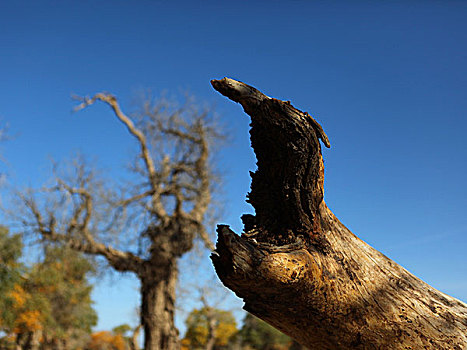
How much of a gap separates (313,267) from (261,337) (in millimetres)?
28123

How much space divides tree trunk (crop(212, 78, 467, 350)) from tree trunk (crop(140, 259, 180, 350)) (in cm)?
1070

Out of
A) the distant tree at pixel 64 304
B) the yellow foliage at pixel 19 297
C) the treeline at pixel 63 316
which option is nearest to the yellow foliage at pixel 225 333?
the treeline at pixel 63 316

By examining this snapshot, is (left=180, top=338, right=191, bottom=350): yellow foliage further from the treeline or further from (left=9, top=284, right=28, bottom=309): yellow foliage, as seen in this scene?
(left=9, top=284, right=28, bottom=309): yellow foliage

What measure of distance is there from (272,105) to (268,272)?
704mm

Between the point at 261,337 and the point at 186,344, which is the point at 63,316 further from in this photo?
the point at 261,337

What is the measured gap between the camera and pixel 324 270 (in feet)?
5.99

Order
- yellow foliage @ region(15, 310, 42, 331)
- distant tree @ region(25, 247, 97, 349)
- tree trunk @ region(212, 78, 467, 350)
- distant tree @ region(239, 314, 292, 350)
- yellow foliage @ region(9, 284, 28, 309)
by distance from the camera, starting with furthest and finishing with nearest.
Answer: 1. distant tree @ region(239, 314, 292, 350)
2. distant tree @ region(25, 247, 97, 349)
3. yellow foliage @ region(15, 310, 42, 331)
4. yellow foliage @ region(9, 284, 28, 309)
5. tree trunk @ region(212, 78, 467, 350)

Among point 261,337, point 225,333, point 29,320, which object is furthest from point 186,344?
point 29,320

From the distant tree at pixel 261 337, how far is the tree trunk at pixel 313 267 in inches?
1039

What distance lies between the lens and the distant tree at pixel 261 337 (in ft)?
89.5

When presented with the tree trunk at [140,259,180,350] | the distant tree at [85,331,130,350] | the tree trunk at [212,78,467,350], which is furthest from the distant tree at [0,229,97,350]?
the tree trunk at [212,78,467,350]

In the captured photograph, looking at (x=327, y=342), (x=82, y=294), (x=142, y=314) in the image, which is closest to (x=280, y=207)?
(x=327, y=342)

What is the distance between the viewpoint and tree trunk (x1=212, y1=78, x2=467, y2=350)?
70.7 inches

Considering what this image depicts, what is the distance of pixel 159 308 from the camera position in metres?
12.1
